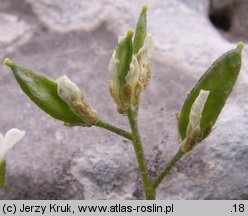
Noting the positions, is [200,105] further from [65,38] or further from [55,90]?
[65,38]

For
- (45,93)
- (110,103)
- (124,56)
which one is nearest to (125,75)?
(124,56)

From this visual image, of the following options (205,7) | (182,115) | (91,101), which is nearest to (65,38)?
(91,101)

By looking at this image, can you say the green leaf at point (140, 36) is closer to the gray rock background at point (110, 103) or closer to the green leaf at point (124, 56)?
the green leaf at point (124, 56)

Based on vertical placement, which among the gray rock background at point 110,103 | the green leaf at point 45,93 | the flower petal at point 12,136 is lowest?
the gray rock background at point 110,103

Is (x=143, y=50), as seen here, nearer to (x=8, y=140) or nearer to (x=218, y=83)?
(x=218, y=83)

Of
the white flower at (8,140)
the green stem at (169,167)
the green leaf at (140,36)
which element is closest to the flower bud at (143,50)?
the green leaf at (140,36)
